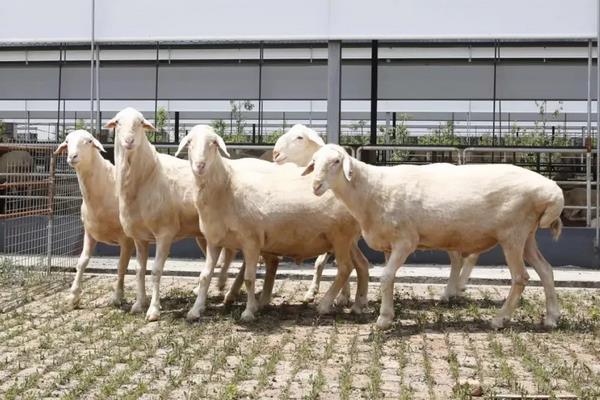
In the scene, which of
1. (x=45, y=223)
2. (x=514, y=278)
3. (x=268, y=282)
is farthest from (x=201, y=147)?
(x=45, y=223)

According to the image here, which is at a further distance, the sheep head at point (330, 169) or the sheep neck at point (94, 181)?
the sheep neck at point (94, 181)

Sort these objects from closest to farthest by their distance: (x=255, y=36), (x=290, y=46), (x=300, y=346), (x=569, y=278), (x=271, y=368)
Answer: (x=271, y=368)
(x=300, y=346)
(x=569, y=278)
(x=255, y=36)
(x=290, y=46)

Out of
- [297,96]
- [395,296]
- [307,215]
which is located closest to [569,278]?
[395,296]

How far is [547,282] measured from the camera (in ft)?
28.7

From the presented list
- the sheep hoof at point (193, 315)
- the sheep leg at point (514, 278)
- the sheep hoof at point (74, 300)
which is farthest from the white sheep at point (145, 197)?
the sheep leg at point (514, 278)

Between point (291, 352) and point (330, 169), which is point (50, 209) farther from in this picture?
point (291, 352)

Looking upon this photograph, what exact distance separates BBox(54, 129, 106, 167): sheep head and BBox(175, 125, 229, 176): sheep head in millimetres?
1424

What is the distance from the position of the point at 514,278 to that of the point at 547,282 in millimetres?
385

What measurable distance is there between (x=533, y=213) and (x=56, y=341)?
4903 mm

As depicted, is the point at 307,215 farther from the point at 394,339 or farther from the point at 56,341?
the point at 56,341

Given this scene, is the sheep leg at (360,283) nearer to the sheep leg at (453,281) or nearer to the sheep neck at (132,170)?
the sheep leg at (453,281)

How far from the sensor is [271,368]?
6730mm

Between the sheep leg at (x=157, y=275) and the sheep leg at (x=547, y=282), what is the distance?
3.96m

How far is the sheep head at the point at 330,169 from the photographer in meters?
8.37
